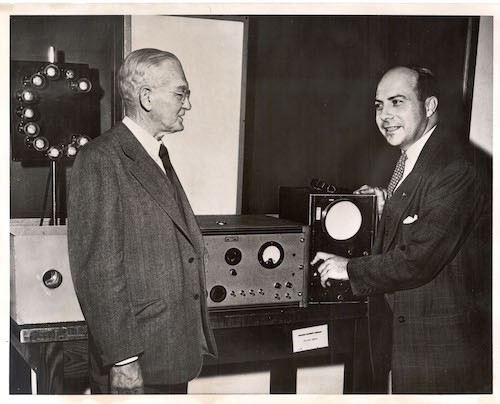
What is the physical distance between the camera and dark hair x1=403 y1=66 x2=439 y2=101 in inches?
80.5

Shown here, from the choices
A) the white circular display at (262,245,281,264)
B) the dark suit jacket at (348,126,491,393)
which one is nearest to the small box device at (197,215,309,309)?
the white circular display at (262,245,281,264)

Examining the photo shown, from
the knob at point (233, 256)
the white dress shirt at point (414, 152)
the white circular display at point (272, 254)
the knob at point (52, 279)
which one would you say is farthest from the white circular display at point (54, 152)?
the white dress shirt at point (414, 152)

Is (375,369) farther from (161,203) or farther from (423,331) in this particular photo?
(161,203)

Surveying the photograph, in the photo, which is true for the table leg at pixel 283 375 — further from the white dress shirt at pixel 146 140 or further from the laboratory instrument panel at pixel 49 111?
the laboratory instrument panel at pixel 49 111

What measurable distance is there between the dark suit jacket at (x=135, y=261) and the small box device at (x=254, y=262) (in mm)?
50

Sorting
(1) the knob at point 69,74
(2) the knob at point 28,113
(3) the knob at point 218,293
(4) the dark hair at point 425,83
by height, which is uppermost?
(4) the dark hair at point 425,83

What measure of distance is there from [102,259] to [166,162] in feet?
1.30

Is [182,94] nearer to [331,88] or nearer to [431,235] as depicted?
[331,88]

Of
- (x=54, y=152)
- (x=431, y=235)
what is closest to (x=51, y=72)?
(x=54, y=152)

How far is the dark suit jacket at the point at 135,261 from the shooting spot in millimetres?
1769

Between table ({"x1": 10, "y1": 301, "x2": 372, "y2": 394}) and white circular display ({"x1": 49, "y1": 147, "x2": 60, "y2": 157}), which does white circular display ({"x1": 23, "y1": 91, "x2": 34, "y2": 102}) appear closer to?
white circular display ({"x1": 49, "y1": 147, "x2": 60, "y2": 157})

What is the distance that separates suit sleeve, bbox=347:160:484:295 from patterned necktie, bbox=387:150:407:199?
0.09m

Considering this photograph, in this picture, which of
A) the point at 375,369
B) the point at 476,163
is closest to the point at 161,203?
the point at 375,369
